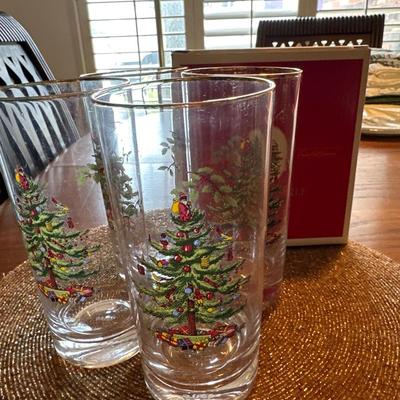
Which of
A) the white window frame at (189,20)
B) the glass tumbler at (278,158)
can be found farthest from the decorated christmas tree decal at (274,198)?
the white window frame at (189,20)

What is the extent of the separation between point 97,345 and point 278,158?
0.77 ft

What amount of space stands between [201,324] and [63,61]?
6.86ft

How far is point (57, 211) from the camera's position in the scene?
340 mm

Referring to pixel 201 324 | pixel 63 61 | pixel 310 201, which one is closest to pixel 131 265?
pixel 201 324

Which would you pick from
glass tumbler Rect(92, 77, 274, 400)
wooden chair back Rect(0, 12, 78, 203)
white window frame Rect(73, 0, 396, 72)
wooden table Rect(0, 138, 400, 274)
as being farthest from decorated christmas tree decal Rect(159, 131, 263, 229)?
white window frame Rect(73, 0, 396, 72)

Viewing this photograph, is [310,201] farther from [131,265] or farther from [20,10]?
[20,10]

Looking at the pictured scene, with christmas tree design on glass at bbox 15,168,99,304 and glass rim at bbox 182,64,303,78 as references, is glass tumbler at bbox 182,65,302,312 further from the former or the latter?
christmas tree design on glass at bbox 15,168,99,304

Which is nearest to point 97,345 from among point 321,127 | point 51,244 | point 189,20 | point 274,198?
point 51,244

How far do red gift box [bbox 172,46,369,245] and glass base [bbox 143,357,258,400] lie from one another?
23 cm

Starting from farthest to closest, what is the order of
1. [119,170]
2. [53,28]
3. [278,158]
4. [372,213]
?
1. [53,28]
2. [372,213]
3. [278,158]
4. [119,170]

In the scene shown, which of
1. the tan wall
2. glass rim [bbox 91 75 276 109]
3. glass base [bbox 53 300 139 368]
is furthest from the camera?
the tan wall

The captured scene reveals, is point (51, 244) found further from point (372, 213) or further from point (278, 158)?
point (372, 213)

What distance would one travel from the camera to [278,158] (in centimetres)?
41

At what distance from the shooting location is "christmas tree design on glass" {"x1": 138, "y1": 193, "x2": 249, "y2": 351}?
276 mm
